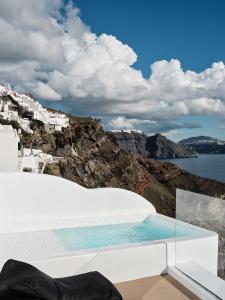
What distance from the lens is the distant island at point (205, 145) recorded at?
42050mm

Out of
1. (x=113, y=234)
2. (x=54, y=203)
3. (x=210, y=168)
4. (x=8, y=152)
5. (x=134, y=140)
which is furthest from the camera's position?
(x=134, y=140)

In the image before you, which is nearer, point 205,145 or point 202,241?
point 202,241

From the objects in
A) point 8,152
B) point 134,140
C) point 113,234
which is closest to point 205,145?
point 134,140

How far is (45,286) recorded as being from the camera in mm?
2361

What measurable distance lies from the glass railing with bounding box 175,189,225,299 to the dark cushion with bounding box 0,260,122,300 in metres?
1.22

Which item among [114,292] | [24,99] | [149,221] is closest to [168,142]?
[24,99]

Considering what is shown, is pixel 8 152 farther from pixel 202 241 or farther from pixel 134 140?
pixel 134 140

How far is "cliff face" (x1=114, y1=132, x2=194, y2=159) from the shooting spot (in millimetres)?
52784

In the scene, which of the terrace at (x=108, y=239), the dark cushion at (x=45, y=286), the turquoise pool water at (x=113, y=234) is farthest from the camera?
the turquoise pool water at (x=113, y=234)

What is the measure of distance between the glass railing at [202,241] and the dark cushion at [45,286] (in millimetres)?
1216

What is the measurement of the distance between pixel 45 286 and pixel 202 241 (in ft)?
7.48

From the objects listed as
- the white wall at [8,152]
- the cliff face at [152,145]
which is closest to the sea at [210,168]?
the cliff face at [152,145]

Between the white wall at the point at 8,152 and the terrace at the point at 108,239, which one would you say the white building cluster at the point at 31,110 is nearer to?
the white wall at the point at 8,152

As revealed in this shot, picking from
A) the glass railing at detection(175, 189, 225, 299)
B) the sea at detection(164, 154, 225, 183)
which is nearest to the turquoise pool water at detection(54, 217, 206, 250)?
the glass railing at detection(175, 189, 225, 299)
